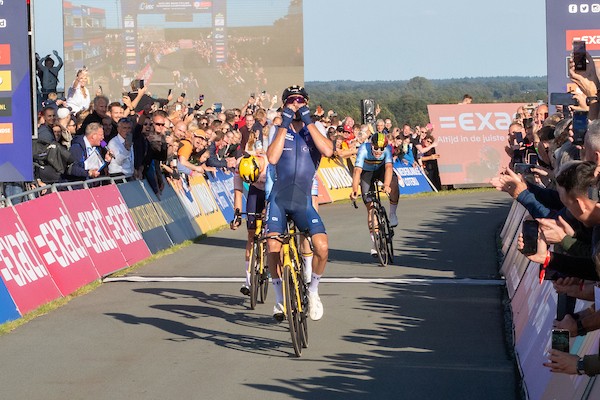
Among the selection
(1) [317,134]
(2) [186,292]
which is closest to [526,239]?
(1) [317,134]

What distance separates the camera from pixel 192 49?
42.2 meters

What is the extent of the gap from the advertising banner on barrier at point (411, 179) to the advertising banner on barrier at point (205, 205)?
13.6m

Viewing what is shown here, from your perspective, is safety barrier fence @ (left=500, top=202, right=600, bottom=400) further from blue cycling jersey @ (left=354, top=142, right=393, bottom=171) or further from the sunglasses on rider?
blue cycling jersey @ (left=354, top=142, right=393, bottom=171)

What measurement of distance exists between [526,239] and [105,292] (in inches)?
384

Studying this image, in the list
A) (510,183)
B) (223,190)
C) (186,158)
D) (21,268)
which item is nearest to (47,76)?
(186,158)

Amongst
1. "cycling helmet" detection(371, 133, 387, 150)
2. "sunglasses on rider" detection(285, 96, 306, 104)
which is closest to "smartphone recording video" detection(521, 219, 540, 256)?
"sunglasses on rider" detection(285, 96, 306, 104)

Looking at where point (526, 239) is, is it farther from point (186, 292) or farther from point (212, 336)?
point (186, 292)

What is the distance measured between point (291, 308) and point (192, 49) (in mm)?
31850

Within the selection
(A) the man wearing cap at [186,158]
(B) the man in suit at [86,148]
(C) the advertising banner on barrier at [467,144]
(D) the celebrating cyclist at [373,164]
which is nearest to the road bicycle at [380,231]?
(D) the celebrating cyclist at [373,164]

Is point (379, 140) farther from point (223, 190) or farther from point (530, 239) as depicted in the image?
point (530, 239)

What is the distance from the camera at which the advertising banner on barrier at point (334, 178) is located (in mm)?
35422

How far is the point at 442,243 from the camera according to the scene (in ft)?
72.7

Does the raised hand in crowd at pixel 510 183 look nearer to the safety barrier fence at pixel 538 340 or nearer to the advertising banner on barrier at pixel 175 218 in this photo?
the safety barrier fence at pixel 538 340

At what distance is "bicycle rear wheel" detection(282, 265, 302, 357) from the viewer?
1105cm
